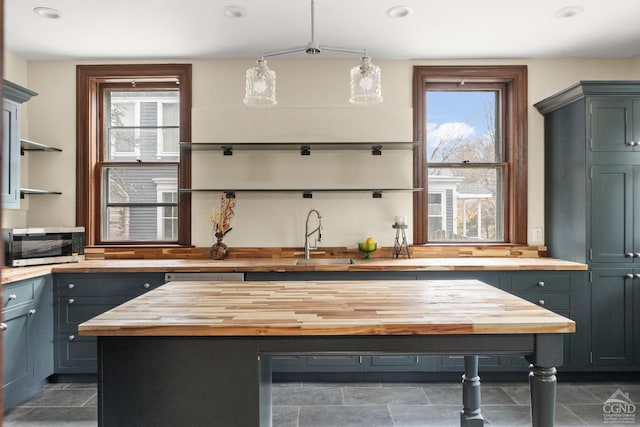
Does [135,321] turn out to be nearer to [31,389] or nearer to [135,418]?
[135,418]

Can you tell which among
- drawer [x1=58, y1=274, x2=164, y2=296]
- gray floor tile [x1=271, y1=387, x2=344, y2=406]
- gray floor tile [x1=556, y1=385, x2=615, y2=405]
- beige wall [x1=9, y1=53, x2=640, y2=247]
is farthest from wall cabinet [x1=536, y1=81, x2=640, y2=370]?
drawer [x1=58, y1=274, x2=164, y2=296]

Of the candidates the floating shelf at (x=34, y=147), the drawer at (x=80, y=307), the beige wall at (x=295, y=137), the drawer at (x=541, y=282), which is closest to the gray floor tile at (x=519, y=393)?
the drawer at (x=541, y=282)

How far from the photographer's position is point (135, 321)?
146 centimetres

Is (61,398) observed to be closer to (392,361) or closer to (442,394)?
(392,361)

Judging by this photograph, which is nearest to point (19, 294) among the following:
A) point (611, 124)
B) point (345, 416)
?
point (345, 416)

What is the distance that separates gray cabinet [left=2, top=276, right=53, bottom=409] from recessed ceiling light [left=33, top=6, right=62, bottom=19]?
1851mm

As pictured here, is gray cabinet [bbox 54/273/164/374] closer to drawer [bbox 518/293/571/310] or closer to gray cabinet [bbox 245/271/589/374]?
gray cabinet [bbox 245/271/589/374]

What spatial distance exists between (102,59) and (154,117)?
25.5 inches

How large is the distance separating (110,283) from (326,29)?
2.51 metres

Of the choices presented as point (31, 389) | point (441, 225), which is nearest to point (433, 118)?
point (441, 225)

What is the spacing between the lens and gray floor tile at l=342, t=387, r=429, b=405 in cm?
288

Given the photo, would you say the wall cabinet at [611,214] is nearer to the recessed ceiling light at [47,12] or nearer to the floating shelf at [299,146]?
the floating shelf at [299,146]

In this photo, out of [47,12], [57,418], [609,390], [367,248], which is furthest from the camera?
[367,248]

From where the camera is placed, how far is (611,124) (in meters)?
3.14
